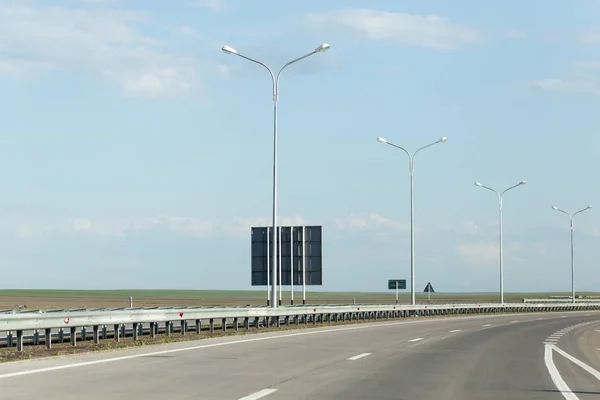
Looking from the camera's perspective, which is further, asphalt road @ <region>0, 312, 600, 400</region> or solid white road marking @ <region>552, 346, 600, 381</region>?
solid white road marking @ <region>552, 346, 600, 381</region>

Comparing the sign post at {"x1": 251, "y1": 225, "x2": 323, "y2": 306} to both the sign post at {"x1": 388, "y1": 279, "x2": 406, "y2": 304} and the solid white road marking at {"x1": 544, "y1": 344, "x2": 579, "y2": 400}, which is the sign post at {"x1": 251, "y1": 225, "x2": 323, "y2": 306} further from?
the solid white road marking at {"x1": 544, "y1": 344, "x2": 579, "y2": 400}

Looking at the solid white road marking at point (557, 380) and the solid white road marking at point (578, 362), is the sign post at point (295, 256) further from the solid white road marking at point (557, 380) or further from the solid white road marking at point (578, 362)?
the solid white road marking at point (557, 380)

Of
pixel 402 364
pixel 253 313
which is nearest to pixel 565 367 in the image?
pixel 402 364

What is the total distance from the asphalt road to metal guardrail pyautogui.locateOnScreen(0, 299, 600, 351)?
1266 mm

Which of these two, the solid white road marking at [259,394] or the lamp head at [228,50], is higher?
the lamp head at [228,50]

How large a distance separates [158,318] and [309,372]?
9.59 m

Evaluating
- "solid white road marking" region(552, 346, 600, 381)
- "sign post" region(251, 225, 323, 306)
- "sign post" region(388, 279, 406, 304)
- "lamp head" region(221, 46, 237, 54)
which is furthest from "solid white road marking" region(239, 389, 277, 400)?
→ "sign post" region(388, 279, 406, 304)

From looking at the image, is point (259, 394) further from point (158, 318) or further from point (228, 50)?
point (228, 50)

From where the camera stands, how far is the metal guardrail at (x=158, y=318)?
19.5m

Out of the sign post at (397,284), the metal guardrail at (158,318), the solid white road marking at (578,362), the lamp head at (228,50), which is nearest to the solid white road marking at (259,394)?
the solid white road marking at (578,362)

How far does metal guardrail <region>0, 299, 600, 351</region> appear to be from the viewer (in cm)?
1955

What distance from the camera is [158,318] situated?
24781 millimetres

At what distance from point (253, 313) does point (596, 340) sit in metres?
10.9

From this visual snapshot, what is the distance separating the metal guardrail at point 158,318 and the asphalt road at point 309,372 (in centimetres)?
127
